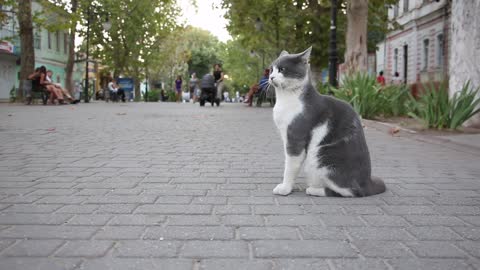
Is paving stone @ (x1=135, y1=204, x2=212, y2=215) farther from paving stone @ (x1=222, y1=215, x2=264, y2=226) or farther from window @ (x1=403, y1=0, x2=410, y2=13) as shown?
window @ (x1=403, y1=0, x2=410, y2=13)

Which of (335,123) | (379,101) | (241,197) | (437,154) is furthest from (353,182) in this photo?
(379,101)

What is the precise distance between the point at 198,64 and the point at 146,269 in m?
85.7

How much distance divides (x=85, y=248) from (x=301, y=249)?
4.06 feet

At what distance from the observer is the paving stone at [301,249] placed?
2660 millimetres

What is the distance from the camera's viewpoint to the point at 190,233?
3.04 meters

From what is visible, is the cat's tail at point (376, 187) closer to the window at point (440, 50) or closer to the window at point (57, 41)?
the window at point (440, 50)

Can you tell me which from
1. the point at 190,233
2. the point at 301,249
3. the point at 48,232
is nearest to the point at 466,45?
the point at 301,249

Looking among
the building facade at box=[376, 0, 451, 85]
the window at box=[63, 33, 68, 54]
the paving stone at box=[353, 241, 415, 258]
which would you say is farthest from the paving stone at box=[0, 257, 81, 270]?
the window at box=[63, 33, 68, 54]

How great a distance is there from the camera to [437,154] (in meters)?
7.14

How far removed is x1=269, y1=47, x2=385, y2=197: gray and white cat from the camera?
3.86 metres

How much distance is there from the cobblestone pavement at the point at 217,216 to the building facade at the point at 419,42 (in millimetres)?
25324

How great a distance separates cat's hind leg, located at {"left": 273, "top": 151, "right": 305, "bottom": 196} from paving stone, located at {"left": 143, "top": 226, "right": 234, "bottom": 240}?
1.02 m

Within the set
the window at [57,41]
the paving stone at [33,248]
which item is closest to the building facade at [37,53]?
the window at [57,41]

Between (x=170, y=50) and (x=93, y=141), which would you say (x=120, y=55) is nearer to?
(x=170, y=50)
